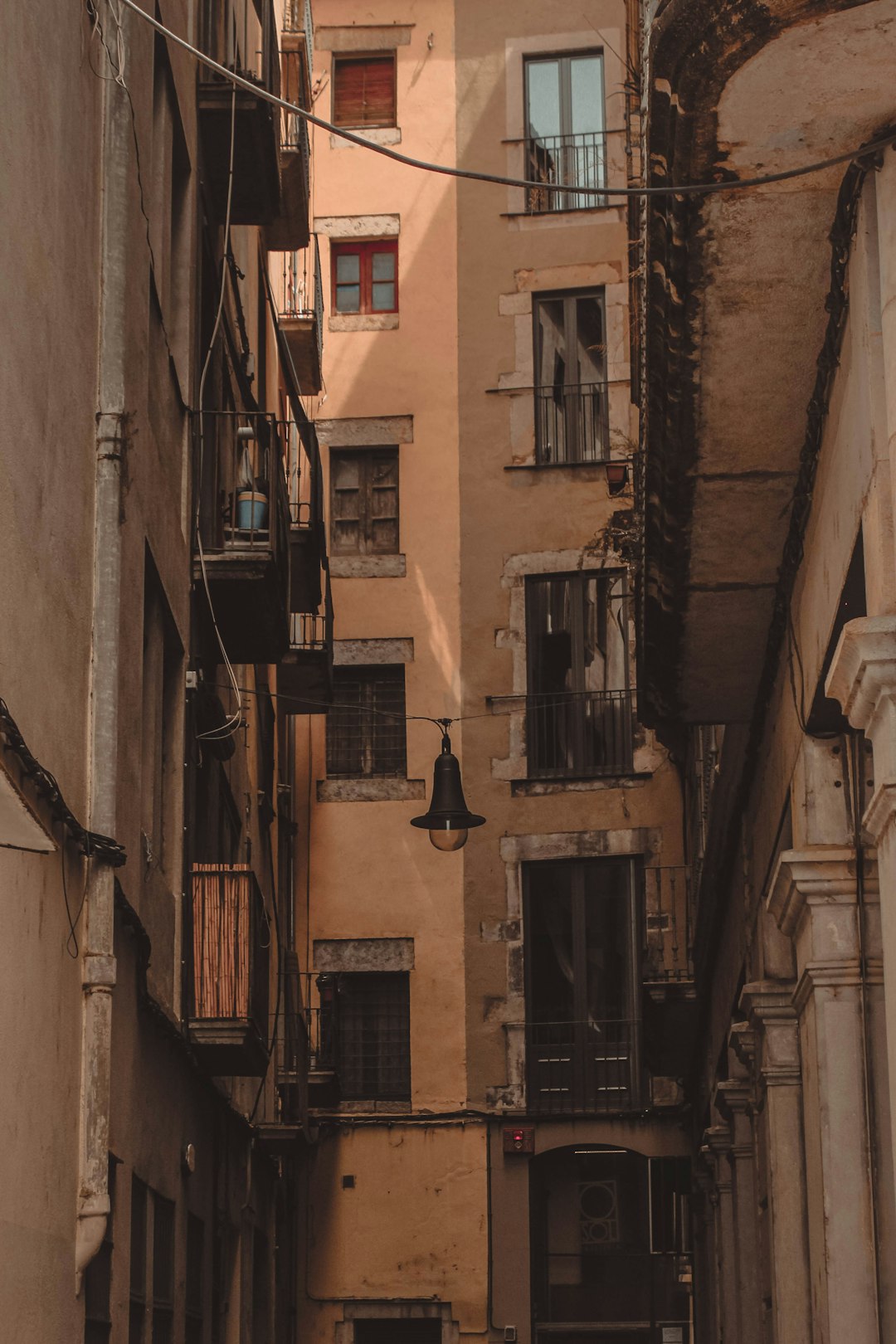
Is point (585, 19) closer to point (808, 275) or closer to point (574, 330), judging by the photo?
point (574, 330)

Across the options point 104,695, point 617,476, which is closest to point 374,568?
point 617,476

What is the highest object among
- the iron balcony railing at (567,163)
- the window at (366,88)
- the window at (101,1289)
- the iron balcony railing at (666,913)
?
the window at (366,88)

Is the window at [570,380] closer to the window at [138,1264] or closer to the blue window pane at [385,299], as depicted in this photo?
the blue window pane at [385,299]

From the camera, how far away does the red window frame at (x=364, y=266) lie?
89.7 feet

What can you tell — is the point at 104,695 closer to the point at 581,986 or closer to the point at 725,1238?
the point at 725,1238

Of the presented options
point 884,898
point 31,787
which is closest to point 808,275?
point 884,898

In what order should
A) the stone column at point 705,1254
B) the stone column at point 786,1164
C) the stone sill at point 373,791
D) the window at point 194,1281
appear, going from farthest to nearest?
1. the stone sill at point 373,791
2. the stone column at point 705,1254
3. the window at point 194,1281
4. the stone column at point 786,1164

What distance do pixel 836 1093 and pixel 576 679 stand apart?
17.2 metres

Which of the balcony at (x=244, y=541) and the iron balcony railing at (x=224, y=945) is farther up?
the balcony at (x=244, y=541)

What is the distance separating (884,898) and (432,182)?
22574 millimetres

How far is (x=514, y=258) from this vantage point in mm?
26875

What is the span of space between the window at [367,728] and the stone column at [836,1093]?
1674 centimetres

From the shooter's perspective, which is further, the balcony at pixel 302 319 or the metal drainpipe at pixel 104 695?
the balcony at pixel 302 319

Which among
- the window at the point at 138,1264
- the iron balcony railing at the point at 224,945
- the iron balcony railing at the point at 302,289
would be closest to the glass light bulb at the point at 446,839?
the iron balcony railing at the point at 224,945
